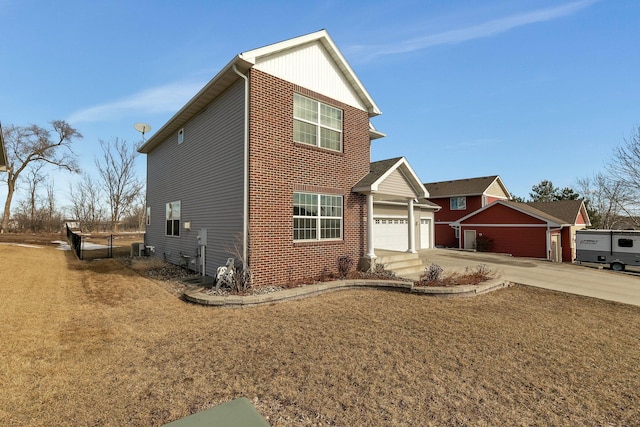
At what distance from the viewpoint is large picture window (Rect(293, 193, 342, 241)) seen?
9.27 metres

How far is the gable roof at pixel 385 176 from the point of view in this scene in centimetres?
1039

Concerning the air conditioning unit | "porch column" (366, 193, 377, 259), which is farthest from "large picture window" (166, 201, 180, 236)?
"porch column" (366, 193, 377, 259)

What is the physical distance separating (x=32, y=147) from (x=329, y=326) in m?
42.6

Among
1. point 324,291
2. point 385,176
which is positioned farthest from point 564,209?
point 324,291

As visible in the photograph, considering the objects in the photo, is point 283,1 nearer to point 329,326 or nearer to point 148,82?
point 148,82

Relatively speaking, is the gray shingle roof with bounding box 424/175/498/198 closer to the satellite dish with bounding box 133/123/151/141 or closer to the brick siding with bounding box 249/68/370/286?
the brick siding with bounding box 249/68/370/286

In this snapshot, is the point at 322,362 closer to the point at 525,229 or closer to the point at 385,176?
the point at 385,176

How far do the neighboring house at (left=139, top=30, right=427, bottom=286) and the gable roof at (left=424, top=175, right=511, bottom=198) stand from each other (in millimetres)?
19715

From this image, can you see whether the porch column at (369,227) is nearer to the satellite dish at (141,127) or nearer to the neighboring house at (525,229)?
the satellite dish at (141,127)

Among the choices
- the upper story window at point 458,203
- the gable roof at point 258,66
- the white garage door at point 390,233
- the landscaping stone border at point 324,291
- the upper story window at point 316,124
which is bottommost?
the landscaping stone border at point 324,291

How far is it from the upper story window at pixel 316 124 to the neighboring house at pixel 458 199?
21668 millimetres

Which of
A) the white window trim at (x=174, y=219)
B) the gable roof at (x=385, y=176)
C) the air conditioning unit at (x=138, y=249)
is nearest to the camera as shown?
the gable roof at (x=385, y=176)

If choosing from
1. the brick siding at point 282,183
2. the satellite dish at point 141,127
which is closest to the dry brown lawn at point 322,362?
the brick siding at point 282,183

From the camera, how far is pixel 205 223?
34.7 ft
